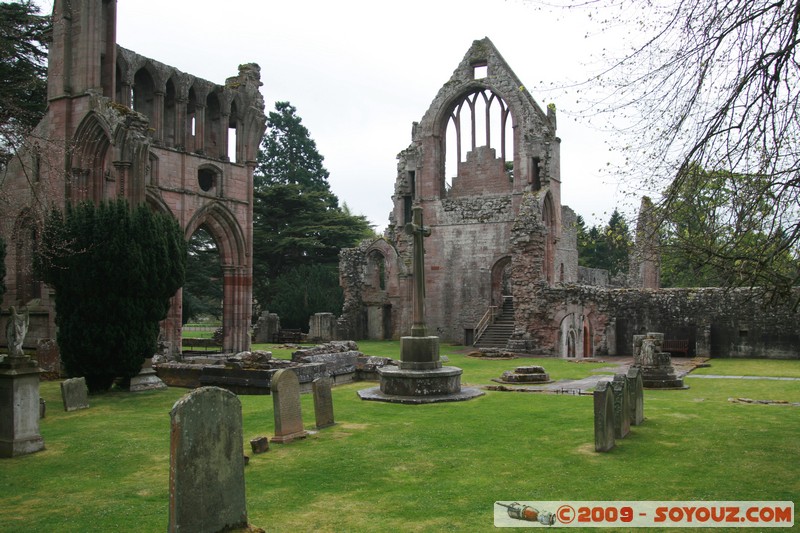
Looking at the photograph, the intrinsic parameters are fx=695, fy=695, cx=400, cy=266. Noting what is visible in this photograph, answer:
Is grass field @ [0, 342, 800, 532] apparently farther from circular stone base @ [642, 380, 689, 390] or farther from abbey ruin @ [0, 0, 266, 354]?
abbey ruin @ [0, 0, 266, 354]

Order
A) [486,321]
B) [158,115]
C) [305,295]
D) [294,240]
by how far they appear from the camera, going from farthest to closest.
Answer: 1. [294,240]
2. [305,295]
3. [486,321]
4. [158,115]

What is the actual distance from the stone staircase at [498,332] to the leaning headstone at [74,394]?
18.7 meters

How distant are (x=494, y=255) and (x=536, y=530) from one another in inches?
1031

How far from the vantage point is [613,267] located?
57719 millimetres

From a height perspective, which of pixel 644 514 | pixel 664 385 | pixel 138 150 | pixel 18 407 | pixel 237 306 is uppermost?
pixel 138 150

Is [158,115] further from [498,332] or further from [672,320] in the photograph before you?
[672,320]

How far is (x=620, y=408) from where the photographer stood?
29.0ft

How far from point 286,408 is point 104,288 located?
6.37 metres

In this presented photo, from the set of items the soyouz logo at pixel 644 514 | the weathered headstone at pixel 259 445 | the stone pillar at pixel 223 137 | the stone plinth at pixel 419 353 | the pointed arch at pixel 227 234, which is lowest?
the soyouz logo at pixel 644 514

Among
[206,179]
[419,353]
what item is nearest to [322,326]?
[206,179]

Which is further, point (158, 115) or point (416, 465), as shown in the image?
point (158, 115)

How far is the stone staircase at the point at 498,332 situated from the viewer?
28.6 metres

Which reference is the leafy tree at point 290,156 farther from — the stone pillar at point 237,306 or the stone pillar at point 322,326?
the stone pillar at point 237,306

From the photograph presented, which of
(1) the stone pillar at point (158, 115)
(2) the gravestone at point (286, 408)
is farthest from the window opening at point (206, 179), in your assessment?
(2) the gravestone at point (286, 408)
